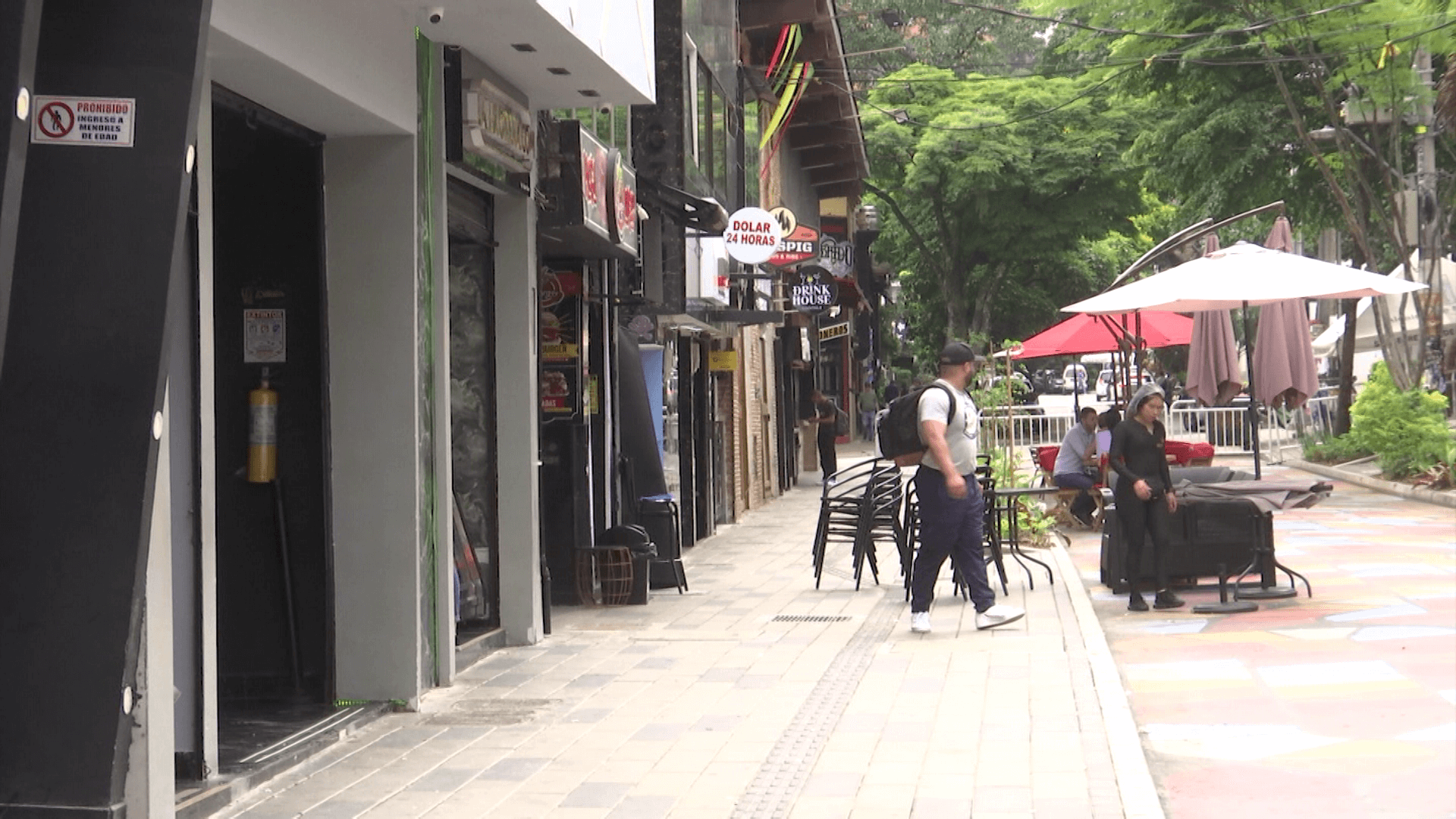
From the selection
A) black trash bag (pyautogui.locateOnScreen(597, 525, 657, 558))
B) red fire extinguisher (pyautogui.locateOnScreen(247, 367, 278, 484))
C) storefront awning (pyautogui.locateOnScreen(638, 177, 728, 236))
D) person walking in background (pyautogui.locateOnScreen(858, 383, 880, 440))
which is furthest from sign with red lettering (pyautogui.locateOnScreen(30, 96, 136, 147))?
person walking in background (pyautogui.locateOnScreen(858, 383, 880, 440))

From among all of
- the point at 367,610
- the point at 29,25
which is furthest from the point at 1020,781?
the point at 29,25

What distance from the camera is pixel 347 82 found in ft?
24.3

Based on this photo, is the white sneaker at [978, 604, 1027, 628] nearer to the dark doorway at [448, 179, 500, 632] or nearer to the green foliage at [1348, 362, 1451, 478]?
the dark doorway at [448, 179, 500, 632]

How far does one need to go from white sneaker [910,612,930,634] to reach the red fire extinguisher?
450cm

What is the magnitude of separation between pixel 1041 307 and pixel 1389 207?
18.5m

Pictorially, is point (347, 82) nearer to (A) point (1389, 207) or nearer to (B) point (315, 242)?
(B) point (315, 242)

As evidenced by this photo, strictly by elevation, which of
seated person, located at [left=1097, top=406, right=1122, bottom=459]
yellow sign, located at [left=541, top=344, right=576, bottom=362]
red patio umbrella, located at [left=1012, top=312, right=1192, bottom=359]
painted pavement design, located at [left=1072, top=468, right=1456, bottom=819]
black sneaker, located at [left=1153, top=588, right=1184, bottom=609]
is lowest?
painted pavement design, located at [left=1072, top=468, right=1456, bottom=819]

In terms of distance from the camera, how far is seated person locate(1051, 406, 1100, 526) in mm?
17406

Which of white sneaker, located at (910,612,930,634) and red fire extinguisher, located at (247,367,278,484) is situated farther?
white sneaker, located at (910,612,930,634)

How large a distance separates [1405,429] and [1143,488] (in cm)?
1231

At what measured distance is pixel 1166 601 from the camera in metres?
11.9

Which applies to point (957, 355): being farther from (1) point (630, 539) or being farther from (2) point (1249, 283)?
(1) point (630, 539)

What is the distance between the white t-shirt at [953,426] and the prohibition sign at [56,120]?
7.51m

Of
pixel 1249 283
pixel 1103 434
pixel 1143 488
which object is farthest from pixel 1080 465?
pixel 1143 488
